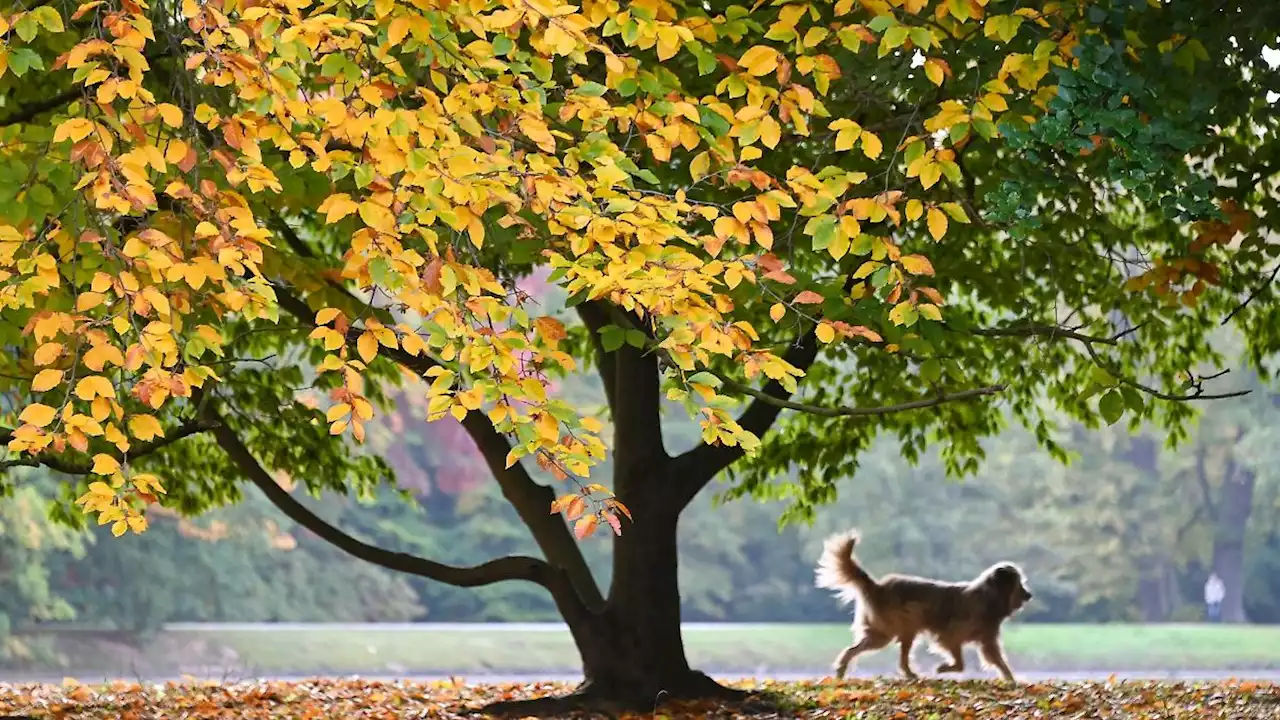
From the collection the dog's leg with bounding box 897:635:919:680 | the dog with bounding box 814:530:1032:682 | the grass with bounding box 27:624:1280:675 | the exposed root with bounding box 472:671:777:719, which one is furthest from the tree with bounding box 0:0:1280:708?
the grass with bounding box 27:624:1280:675

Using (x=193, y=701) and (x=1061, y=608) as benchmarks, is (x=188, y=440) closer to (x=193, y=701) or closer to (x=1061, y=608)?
(x=193, y=701)

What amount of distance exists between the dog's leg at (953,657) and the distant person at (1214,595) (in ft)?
84.0

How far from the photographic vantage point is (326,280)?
9078 mm

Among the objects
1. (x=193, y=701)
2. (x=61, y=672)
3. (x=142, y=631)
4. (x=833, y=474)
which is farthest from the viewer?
(x=142, y=631)

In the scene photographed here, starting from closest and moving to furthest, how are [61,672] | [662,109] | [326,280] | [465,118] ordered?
[465,118] → [662,109] → [326,280] → [61,672]

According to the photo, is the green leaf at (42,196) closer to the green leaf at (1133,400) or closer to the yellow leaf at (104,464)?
the yellow leaf at (104,464)

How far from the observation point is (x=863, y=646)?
42.9 feet

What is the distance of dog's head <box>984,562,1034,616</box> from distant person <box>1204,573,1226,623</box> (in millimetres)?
25475

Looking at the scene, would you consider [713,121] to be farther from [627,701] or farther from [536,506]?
[627,701]

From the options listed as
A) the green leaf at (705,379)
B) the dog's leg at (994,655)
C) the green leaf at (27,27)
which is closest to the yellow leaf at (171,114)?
the green leaf at (27,27)

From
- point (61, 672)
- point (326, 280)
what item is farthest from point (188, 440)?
point (61, 672)

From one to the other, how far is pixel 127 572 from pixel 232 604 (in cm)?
260

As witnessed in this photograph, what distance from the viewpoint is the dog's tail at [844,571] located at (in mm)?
12961

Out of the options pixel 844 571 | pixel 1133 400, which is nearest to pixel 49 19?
pixel 1133 400
